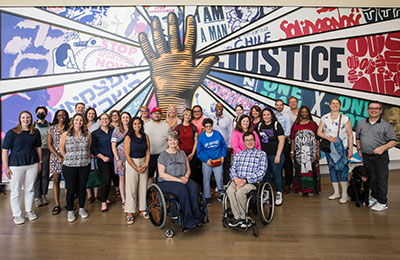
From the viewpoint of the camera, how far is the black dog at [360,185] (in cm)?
319

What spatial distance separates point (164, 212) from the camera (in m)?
2.38

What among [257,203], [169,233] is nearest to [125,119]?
[169,233]

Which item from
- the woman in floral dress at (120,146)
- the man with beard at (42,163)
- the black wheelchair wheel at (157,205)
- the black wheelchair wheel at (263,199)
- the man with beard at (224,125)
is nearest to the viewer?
the black wheelchair wheel at (157,205)

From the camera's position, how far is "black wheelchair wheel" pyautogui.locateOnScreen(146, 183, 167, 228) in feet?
7.88

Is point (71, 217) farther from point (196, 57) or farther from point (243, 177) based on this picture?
point (196, 57)

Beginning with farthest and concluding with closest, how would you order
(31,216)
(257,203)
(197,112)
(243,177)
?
(197,112) < (31,216) < (243,177) < (257,203)

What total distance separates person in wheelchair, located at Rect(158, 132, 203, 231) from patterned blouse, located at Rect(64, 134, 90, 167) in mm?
1024

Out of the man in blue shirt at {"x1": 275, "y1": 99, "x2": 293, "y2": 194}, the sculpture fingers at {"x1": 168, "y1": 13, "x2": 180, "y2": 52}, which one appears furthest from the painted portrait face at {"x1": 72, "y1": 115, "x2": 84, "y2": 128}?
the man in blue shirt at {"x1": 275, "y1": 99, "x2": 293, "y2": 194}

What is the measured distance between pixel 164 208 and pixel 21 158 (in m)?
1.95

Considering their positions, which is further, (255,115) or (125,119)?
(255,115)

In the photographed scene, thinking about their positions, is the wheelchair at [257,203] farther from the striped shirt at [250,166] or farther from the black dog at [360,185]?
the black dog at [360,185]

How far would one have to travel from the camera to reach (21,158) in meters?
2.82

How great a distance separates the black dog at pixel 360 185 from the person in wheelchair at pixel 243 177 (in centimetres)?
158

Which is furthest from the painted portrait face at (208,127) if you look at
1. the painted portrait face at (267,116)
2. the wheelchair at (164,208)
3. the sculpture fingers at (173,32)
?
the sculpture fingers at (173,32)
